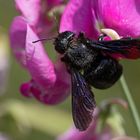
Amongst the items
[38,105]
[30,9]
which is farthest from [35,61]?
[38,105]

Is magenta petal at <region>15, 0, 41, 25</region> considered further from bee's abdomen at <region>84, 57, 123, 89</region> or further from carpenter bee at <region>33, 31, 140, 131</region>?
bee's abdomen at <region>84, 57, 123, 89</region>

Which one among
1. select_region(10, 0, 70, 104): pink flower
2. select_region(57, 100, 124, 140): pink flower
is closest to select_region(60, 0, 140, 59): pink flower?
select_region(10, 0, 70, 104): pink flower

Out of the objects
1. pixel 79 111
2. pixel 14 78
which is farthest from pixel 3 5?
pixel 79 111

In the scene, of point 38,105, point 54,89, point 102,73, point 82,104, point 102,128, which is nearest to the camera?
point 82,104

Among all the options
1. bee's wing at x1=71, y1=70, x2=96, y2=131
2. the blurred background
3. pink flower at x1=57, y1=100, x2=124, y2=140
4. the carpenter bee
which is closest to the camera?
bee's wing at x1=71, y1=70, x2=96, y2=131

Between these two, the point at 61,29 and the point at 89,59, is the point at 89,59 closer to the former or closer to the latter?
the point at 89,59

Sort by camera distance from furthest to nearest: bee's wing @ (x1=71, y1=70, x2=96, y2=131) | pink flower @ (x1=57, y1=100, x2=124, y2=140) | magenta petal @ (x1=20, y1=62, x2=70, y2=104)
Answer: pink flower @ (x1=57, y1=100, x2=124, y2=140), magenta petal @ (x1=20, y1=62, x2=70, y2=104), bee's wing @ (x1=71, y1=70, x2=96, y2=131)
